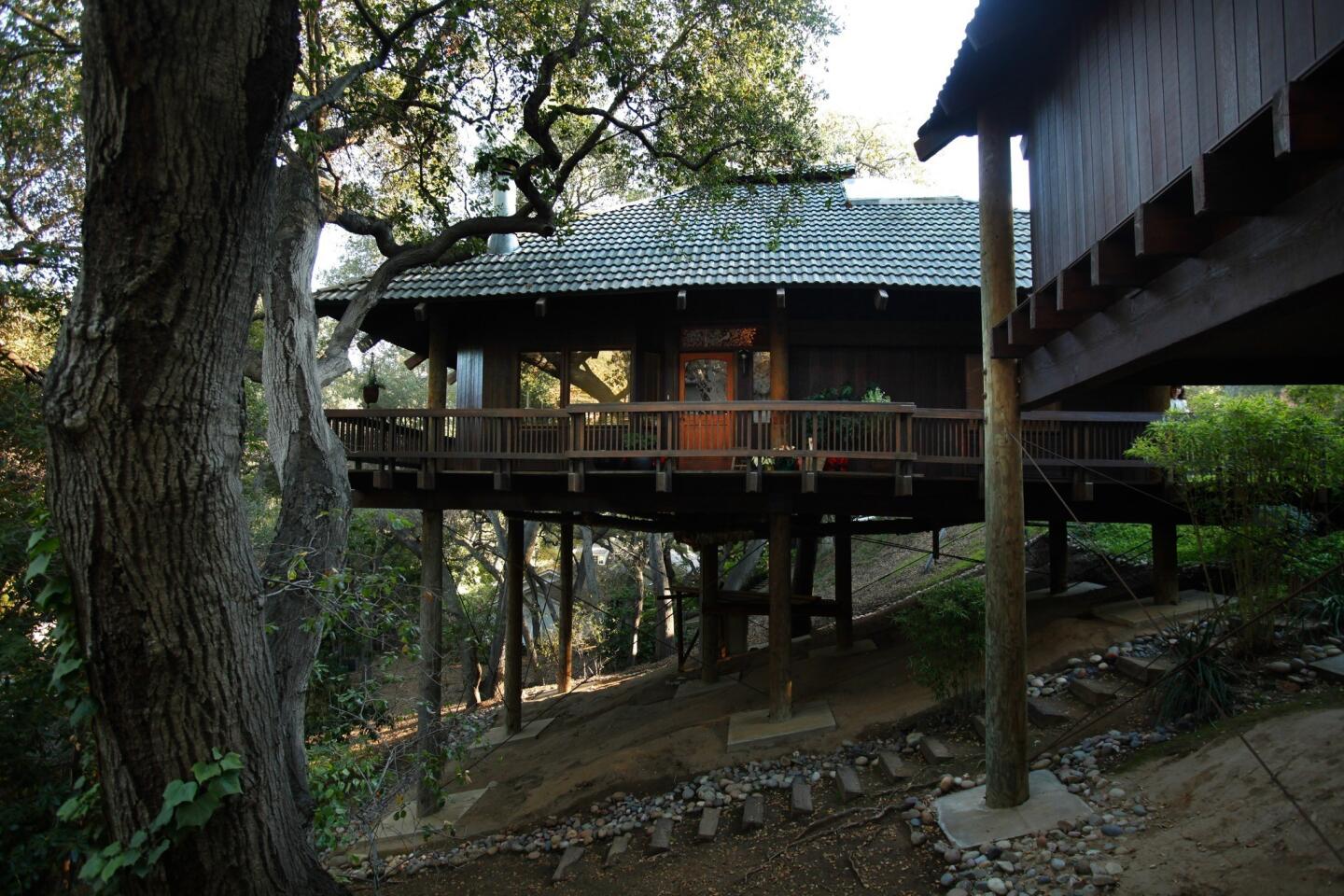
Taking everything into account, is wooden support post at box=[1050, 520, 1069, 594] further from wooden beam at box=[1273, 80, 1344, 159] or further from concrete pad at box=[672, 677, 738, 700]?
wooden beam at box=[1273, 80, 1344, 159]

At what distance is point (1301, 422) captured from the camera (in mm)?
7102

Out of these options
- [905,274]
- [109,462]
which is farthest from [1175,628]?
[109,462]

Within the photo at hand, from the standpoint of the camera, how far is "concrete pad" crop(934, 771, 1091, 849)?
6.00 metres

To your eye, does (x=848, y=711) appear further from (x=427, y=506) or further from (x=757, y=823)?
(x=427, y=506)

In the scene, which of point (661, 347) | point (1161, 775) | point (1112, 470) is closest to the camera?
point (1161, 775)

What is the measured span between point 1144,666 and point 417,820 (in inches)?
351

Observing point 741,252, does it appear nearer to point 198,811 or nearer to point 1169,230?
point 1169,230

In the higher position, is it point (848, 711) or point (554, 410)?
point (554, 410)

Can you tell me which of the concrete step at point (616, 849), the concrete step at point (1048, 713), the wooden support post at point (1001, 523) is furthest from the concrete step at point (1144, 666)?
the concrete step at point (616, 849)

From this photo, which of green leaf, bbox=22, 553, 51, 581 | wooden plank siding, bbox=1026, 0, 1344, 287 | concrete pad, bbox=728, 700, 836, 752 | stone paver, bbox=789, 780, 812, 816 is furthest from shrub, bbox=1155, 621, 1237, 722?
green leaf, bbox=22, 553, 51, 581

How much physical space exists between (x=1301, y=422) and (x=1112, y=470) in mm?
2964

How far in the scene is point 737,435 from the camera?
1140 centimetres

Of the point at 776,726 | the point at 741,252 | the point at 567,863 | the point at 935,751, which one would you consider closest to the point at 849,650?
the point at 776,726

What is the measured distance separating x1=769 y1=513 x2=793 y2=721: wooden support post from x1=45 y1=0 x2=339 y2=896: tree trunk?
7.82 m
